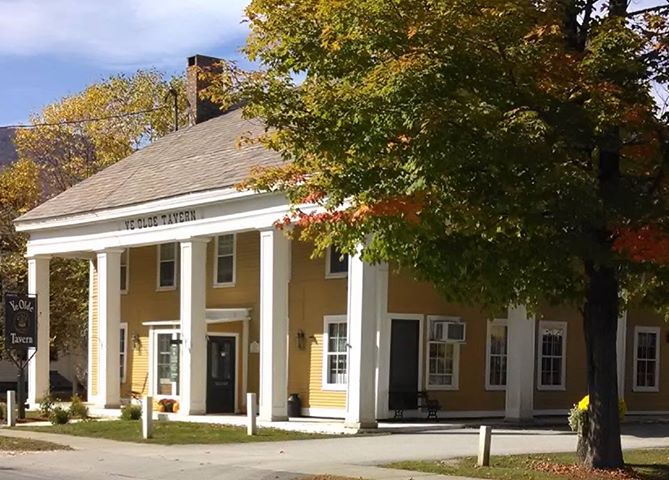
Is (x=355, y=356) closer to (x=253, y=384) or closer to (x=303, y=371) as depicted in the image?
(x=303, y=371)

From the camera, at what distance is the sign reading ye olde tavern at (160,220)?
2713 centimetres

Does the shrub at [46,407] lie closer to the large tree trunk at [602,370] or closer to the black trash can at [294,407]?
the black trash can at [294,407]

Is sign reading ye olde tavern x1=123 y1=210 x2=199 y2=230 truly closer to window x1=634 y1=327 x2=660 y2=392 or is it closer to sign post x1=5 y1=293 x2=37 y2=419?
sign post x1=5 y1=293 x2=37 y2=419

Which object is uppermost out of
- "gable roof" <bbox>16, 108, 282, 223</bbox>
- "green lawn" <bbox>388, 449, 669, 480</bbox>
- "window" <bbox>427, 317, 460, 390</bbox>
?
"gable roof" <bbox>16, 108, 282, 223</bbox>

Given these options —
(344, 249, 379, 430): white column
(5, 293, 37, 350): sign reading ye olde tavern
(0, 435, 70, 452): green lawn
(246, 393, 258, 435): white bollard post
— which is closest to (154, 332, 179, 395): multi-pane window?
(5, 293, 37, 350): sign reading ye olde tavern

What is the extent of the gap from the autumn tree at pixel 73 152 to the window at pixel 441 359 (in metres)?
17.7

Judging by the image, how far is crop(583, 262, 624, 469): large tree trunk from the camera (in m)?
15.6

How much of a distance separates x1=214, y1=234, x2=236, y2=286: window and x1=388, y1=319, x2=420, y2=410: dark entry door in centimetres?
578

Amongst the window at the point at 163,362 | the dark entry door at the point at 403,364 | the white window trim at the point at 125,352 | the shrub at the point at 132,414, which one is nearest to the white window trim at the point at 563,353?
the dark entry door at the point at 403,364

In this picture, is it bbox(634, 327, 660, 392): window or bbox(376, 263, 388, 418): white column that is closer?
bbox(376, 263, 388, 418): white column

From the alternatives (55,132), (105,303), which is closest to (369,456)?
(105,303)

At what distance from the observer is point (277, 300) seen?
24.3 m

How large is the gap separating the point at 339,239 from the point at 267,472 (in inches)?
145

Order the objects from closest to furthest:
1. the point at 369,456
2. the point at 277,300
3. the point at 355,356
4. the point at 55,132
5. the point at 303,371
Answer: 1. the point at 369,456
2. the point at 355,356
3. the point at 277,300
4. the point at 303,371
5. the point at 55,132
